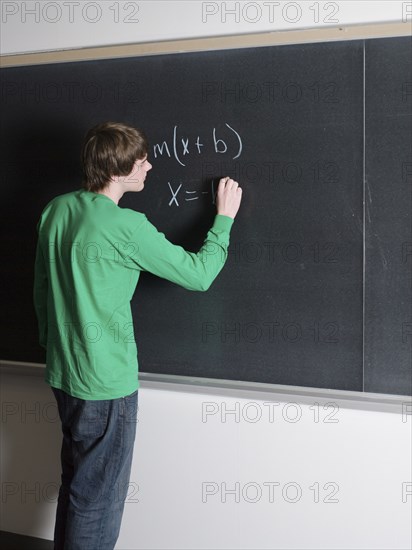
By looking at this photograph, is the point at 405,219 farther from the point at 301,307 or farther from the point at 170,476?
the point at 170,476

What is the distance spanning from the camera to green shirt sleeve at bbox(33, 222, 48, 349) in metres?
2.06

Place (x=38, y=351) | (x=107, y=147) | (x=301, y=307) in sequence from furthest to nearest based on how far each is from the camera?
(x=38, y=351) < (x=301, y=307) < (x=107, y=147)

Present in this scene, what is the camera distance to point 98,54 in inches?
86.9

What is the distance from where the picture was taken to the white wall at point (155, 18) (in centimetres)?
192

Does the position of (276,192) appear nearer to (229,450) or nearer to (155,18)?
(155,18)

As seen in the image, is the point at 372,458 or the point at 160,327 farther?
the point at 160,327

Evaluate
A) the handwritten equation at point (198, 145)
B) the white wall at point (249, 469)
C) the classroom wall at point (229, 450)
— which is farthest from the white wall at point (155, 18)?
the white wall at point (249, 469)

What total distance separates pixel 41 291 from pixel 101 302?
323 mm

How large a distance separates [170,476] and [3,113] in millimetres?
1483

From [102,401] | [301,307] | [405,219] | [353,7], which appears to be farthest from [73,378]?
[353,7]

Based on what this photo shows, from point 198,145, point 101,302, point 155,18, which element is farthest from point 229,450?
point 155,18

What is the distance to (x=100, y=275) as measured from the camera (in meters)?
1.85

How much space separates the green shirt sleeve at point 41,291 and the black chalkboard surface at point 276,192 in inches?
12.4

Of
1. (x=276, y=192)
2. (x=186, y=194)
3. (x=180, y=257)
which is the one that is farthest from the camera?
(x=186, y=194)
